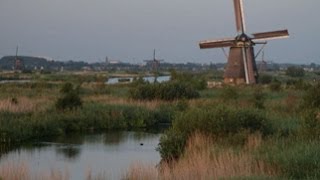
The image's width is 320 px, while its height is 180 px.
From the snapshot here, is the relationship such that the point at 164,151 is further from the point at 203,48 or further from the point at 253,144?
the point at 203,48

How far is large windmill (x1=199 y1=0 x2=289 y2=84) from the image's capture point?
4800 cm

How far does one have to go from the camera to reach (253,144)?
46.3 feet

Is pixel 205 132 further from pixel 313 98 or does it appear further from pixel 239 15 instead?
pixel 239 15

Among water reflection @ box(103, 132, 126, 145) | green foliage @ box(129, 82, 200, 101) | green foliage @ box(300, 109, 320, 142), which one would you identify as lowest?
water reflection @ box(103, 132, 126, 145)

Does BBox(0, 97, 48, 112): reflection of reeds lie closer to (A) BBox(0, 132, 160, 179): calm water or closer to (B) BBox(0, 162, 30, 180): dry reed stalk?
(A) BBox(0, 132, 160, 179): calm water

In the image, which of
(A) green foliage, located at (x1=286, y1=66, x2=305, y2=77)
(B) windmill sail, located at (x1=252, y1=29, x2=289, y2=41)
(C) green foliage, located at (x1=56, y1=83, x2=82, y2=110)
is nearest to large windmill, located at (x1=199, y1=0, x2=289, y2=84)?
(B) windmill sail, located at (x1=252, y1=29, x2=289, y2=41)

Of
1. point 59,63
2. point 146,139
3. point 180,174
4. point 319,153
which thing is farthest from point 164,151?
point 59,63

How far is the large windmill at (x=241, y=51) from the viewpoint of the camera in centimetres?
4800

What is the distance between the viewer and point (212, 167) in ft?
37.3

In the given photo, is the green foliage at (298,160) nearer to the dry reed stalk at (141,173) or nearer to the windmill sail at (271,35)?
the dry reed stalk at (141,173)

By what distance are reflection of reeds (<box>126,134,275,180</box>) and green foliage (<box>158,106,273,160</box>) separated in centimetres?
158

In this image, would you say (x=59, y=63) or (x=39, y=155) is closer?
(x=39, y=155)

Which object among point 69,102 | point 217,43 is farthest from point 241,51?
point 69,102

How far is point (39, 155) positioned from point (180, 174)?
9517 millimetres
